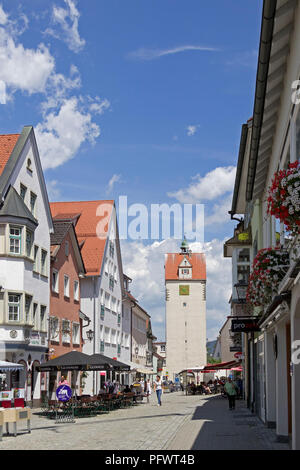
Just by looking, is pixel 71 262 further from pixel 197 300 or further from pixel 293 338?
pixel 197 300

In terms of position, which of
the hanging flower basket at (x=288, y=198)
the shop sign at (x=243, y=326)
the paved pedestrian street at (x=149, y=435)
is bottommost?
the paved pedestrian street at (x=149, y=435)

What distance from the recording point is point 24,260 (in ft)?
105

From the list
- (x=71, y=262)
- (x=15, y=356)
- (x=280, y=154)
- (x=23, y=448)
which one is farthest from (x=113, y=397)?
(x=280, y=154)

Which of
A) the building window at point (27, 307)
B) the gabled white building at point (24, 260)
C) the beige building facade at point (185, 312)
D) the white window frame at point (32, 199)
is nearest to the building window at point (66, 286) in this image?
the gabled white building at point (24, 260)

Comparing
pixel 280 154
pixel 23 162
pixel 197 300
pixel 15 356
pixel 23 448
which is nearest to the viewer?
pixel 280 154

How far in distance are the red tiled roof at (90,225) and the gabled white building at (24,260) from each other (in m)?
11.8

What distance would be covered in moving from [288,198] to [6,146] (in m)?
27.4

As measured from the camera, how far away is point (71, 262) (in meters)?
42.5

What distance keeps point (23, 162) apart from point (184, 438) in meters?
19.5

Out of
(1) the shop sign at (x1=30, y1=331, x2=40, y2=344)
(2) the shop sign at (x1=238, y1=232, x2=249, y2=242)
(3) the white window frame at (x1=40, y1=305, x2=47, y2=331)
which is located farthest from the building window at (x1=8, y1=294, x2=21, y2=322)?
(2) the shop sign at (x1=238, y1=232, x2=249, y2=242)

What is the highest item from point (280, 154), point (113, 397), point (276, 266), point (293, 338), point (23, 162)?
point (23, 162)

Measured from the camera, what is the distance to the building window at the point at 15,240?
31.2 m

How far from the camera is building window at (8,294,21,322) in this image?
102 feet

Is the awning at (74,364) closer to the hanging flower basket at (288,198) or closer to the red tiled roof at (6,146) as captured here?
the red tiled roof at (6,146)
